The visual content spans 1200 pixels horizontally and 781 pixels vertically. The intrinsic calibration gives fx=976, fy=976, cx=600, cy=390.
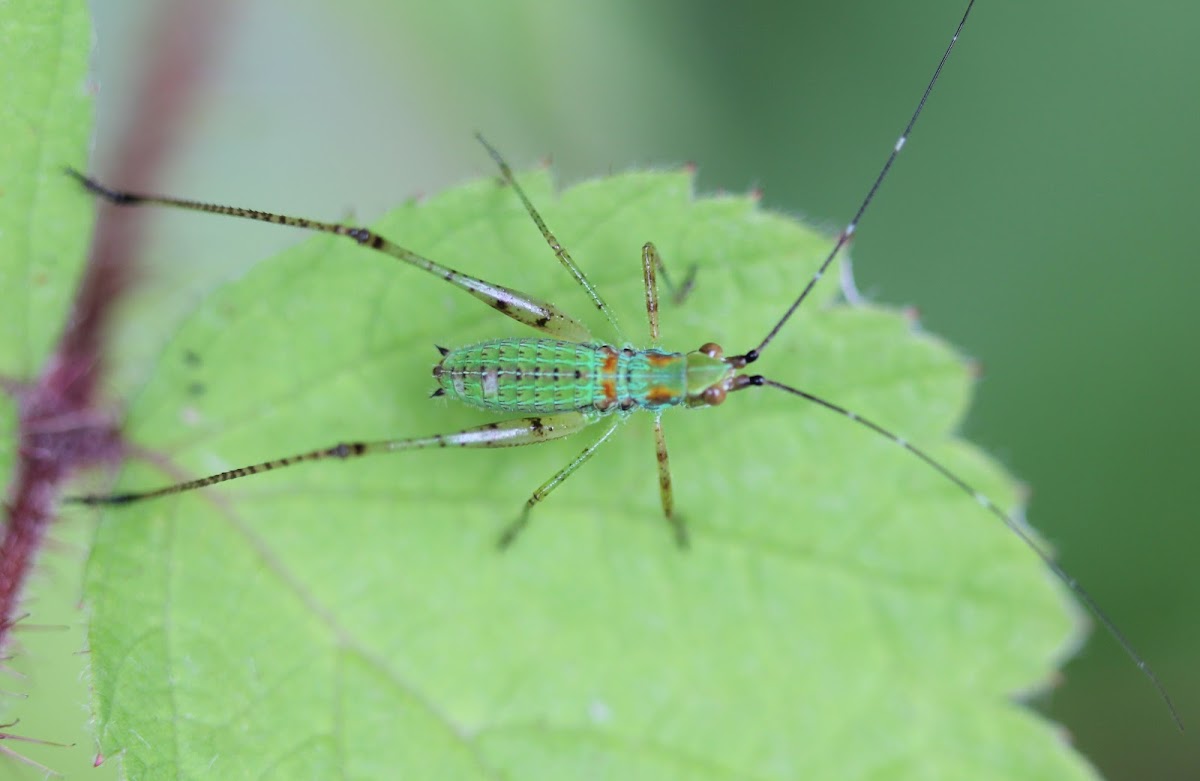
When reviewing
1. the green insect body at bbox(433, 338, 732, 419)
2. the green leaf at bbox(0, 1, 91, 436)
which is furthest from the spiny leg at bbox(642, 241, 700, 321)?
the green leaf at bbox(0, 1, 91, 436)

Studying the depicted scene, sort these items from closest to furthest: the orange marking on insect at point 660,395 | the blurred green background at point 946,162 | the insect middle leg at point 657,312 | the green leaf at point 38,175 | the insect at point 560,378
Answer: the green leaf at point 38,175, the insect at point 560,378, the insect middle leg at point 657,312, the orange marking on insect at point 660,395, the blurred green background at point 946,162

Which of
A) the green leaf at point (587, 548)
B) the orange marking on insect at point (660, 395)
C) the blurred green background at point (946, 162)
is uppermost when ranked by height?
the blurred green background at point (946, 162)

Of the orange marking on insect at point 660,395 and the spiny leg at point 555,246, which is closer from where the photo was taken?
the spiny leg at point 555,246

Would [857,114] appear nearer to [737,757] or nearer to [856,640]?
[856,640]

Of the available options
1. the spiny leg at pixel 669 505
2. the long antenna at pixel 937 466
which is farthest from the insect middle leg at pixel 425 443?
the long antenna at pixel 937 466

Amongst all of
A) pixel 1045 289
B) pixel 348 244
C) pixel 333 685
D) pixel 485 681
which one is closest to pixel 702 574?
pixel 485 681

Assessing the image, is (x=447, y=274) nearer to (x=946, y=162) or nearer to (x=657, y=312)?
(x=657, y=312)

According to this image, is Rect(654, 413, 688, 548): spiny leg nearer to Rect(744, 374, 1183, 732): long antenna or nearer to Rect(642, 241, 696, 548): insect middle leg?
Rect(642, 241, 696, 548): insect middle leg

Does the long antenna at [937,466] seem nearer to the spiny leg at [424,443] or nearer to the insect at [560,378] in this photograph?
the insect at [560,378]

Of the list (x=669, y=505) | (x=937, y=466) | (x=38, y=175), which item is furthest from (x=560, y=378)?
(x=38, y=175)
